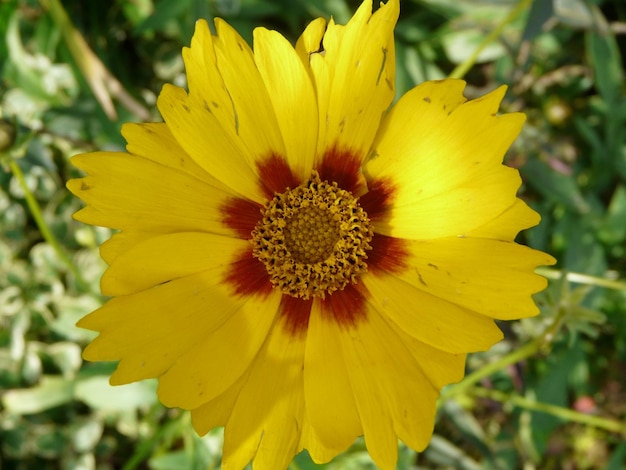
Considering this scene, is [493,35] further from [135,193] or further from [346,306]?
[135,193]

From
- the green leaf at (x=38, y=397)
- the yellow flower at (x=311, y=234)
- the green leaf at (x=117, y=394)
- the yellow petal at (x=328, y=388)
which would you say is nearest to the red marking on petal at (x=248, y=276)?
the yellow flower at (x=311, y=234)

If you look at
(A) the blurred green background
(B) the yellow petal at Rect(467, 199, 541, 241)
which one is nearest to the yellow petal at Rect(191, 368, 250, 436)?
Answer: (B) the yellow petal at Rect(467, 199, 541, 241)

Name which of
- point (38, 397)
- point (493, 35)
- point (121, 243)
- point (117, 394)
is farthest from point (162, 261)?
point (38, 397)

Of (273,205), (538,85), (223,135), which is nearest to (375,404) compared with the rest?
(273,205)

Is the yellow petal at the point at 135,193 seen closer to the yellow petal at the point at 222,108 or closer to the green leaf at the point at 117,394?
the yellow petal at the point at 222,108

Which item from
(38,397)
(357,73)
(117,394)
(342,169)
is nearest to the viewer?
(357,73)
